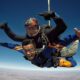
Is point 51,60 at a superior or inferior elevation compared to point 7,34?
inferior

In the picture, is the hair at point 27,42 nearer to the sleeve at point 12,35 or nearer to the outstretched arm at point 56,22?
the sleeve at point 12,35

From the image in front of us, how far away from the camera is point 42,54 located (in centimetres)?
571

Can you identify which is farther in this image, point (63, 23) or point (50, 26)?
point (50, 26)

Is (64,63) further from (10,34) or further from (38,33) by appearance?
(10,34)

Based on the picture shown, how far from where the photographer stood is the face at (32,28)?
18.6 feet

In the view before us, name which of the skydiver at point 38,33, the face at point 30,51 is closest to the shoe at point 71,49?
the skydiver at point 38,33

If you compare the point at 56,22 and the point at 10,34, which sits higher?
the point at 56,22

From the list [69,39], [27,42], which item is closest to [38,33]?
[27,42]

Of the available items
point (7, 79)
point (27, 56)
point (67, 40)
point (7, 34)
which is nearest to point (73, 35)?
point (67, 40)

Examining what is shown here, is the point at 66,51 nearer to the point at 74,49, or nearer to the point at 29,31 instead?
the point at 74,49

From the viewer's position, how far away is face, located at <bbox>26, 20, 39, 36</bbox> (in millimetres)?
5668

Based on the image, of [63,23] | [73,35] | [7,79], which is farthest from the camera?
[7,79]

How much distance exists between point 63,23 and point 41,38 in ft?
2.38

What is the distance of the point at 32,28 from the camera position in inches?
224
